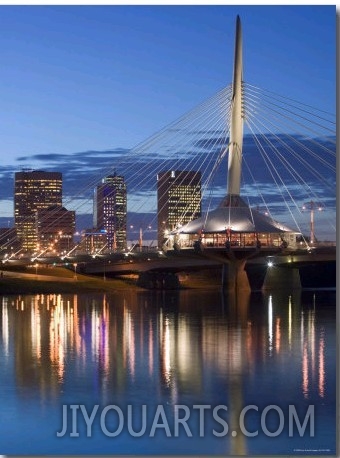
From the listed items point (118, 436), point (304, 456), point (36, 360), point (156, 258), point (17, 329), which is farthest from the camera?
point (156, 258)

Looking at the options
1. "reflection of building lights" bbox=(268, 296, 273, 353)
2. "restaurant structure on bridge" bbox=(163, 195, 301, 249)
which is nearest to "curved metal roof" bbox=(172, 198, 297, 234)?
"restaurant structure on bridge" bbox=(163, 195, 301, 249)

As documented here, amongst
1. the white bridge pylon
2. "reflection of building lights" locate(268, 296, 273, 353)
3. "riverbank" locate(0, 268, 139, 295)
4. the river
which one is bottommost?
the river

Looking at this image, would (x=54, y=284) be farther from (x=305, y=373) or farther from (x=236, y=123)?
(x=305, y=373)

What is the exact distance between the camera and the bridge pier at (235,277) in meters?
76.4

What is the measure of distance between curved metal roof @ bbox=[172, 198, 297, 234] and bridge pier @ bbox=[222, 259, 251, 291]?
8.21 ft

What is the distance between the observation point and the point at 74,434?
727 inches

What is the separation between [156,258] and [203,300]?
21.9m

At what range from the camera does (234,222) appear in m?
78.0

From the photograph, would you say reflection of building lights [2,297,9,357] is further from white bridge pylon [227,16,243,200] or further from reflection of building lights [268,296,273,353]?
white bridge pylon [227,16,243,200]

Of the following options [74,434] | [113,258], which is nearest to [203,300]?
[113,258]

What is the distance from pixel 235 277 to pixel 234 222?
4037 mm

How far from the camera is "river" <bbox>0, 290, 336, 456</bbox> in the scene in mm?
18078

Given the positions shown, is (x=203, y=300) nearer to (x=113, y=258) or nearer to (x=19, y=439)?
(x=113, y=258)

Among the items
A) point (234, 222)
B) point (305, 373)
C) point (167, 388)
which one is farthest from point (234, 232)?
point (167, 388)
